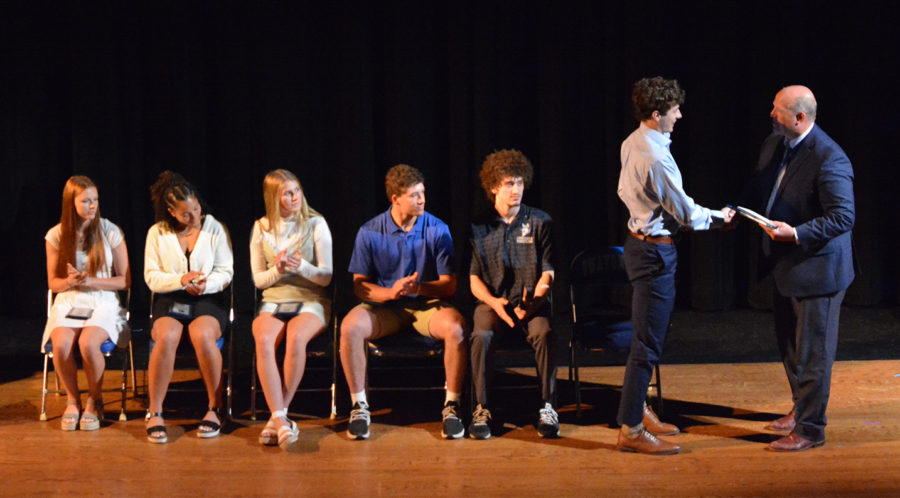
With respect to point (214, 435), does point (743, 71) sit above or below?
above

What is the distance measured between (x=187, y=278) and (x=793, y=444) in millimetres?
2897

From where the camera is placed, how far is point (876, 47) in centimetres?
614

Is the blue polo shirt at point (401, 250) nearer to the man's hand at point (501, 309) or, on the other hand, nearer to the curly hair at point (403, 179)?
the curly hair at point (403, 179)

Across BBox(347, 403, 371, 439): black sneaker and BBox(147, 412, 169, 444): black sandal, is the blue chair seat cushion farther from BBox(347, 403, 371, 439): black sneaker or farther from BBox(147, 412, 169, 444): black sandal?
BBox(347, 403, 371, 439): black sneaker

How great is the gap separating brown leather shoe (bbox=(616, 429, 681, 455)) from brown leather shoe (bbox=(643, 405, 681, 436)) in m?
0.19

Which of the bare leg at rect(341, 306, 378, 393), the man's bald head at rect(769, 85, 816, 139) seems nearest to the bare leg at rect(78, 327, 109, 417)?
the bare leg at rect(341, 306, 378, 393)

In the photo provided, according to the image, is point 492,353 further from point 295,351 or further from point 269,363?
point 269,363

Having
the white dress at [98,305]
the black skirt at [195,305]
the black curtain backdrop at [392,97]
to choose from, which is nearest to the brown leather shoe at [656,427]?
the black skirt at [195,305]

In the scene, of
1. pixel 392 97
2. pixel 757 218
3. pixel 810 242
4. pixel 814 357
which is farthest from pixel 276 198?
pixel 814 357

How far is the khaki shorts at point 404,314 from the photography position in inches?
168

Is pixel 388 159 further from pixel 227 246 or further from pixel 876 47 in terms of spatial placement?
pixel 876 47

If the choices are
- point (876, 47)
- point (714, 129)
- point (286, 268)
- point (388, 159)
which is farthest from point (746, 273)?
point (286, 268)

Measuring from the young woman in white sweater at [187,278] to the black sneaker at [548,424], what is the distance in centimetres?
153

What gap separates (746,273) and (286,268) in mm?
3852
